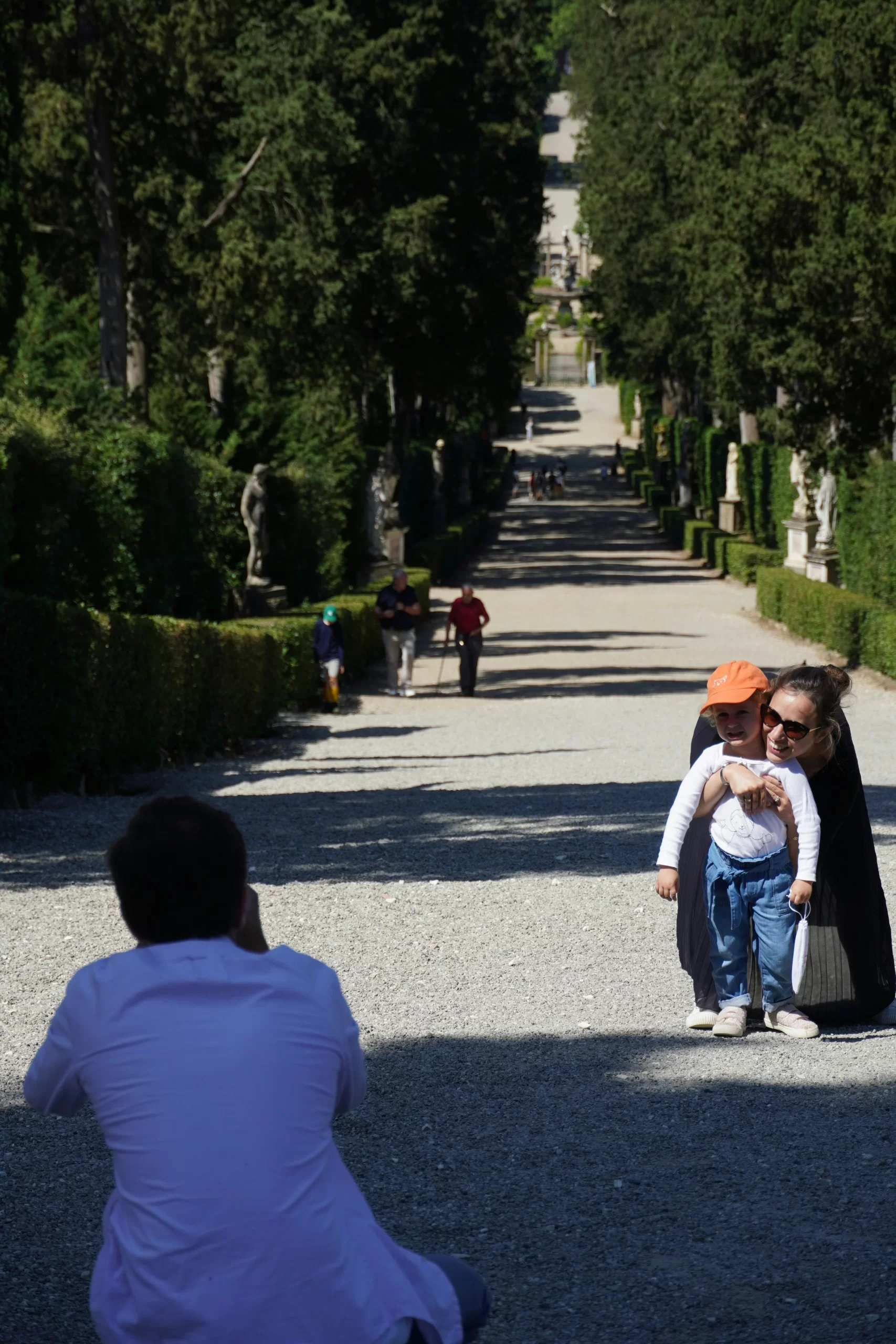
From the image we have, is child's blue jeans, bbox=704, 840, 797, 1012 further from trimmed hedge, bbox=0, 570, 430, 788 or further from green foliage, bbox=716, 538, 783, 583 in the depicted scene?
green foliage, bbox=716, 538, 783, 583

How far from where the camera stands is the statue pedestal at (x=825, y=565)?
98.4 ft

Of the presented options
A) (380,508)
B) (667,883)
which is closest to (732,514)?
(380,508)

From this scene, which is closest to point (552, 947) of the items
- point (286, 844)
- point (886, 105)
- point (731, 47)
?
point (286, 844)

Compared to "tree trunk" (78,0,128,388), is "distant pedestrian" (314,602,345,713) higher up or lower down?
lower down

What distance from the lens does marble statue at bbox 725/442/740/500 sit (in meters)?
43.7

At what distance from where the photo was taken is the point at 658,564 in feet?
139

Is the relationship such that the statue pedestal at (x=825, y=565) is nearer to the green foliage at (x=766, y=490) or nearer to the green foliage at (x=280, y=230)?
the green foliage at (x=766, y=490)

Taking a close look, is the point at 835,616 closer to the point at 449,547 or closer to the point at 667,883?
the point at 449,547

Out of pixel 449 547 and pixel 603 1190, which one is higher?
pixel 603 1190

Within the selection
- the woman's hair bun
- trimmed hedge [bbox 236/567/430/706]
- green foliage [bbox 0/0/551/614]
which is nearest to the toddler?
the woman's hair bun

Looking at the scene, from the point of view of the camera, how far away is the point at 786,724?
16.4 ft

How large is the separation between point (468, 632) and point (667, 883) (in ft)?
51.1

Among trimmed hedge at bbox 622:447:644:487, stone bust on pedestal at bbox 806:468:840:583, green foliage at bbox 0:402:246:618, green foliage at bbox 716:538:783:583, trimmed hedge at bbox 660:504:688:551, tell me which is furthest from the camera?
trimmed hedge at bbox 622:447:644:487

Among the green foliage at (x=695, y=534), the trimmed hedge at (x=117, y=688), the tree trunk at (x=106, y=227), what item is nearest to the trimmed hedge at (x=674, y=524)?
the green foliage at (x=695, y=534)
